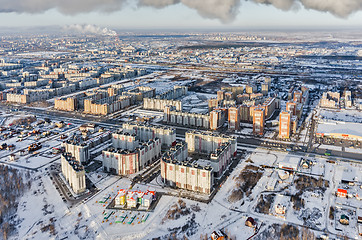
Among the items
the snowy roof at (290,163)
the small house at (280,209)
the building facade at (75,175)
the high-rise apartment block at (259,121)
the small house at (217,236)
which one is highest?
the high-rise apartment block at (259,121)

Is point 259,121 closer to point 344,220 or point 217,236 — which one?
point 344,220

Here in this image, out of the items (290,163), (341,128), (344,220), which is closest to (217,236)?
(344,220)

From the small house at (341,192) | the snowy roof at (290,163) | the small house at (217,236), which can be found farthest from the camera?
A: the snowy roof at (290,163)

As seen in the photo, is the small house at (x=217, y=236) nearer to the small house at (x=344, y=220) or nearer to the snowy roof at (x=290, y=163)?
the small house at (x=344, y=220)

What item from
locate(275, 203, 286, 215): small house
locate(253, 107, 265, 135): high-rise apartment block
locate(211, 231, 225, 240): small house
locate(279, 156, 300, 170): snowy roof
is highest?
locate(253, 107, 265, 135): high-rise apartment block

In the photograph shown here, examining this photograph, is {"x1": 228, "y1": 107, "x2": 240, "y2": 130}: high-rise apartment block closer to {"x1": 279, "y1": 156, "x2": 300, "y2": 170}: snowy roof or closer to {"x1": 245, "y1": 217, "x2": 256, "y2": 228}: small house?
{"x1": 279, "y1": 156, "x2": 300, "y2": 170}: snowy roof

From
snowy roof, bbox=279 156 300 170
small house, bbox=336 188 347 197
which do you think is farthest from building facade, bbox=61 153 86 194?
small house, bbox=336 188 347 197

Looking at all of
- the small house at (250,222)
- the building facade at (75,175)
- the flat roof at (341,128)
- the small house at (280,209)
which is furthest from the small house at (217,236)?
the flat roof at (341,128)

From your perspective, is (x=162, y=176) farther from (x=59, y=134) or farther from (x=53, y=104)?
(x=53, y=104)

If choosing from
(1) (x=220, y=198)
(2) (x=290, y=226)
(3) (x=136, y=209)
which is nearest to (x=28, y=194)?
(3) (x=136, y=209)

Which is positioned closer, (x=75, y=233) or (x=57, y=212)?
(x=75, y=233)

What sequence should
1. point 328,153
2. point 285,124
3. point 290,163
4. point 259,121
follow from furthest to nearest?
1. point 259,121
2. point 285,124
3. point 328,153
4. point 290,163
